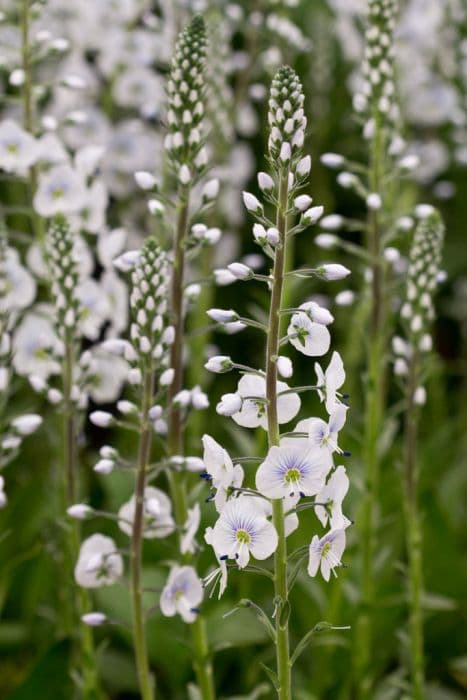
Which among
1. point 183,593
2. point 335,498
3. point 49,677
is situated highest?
point 335,498

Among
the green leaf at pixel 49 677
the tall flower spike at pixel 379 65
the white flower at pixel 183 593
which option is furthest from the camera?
the tall flower spike at pixel 379 65

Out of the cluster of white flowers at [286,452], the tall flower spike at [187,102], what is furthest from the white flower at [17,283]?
the cluster of white flowers at [286,452]

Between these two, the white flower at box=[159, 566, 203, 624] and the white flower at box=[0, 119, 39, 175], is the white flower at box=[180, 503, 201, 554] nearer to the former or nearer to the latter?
the white flower at box=[159, 566, 203, 624]

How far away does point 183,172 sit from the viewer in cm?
270

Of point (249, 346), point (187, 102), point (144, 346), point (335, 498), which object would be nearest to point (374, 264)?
point (187, 102)

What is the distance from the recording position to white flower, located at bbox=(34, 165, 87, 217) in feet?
11.5

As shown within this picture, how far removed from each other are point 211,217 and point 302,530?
175cm

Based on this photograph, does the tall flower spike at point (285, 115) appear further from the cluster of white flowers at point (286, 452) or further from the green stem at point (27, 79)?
the green stem at point (27, 79)

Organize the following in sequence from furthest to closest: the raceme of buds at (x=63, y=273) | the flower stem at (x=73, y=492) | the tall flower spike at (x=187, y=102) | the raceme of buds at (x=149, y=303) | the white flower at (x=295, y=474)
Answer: the flower stem at (x=73, y=492), the raceme of buds at (x=63, y=273), the tall flower spike at (x=187, y=102), the raceme of buds at (x=149, y=303), the white flower at (x=295, y=474)

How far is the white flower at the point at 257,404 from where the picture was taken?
2.14 meters

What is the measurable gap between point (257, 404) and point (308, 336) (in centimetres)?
21

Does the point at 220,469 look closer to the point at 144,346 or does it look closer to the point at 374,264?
the point at 144,346

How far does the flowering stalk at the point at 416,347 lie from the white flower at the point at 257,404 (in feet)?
3.63

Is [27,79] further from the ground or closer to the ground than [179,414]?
further from the ground
